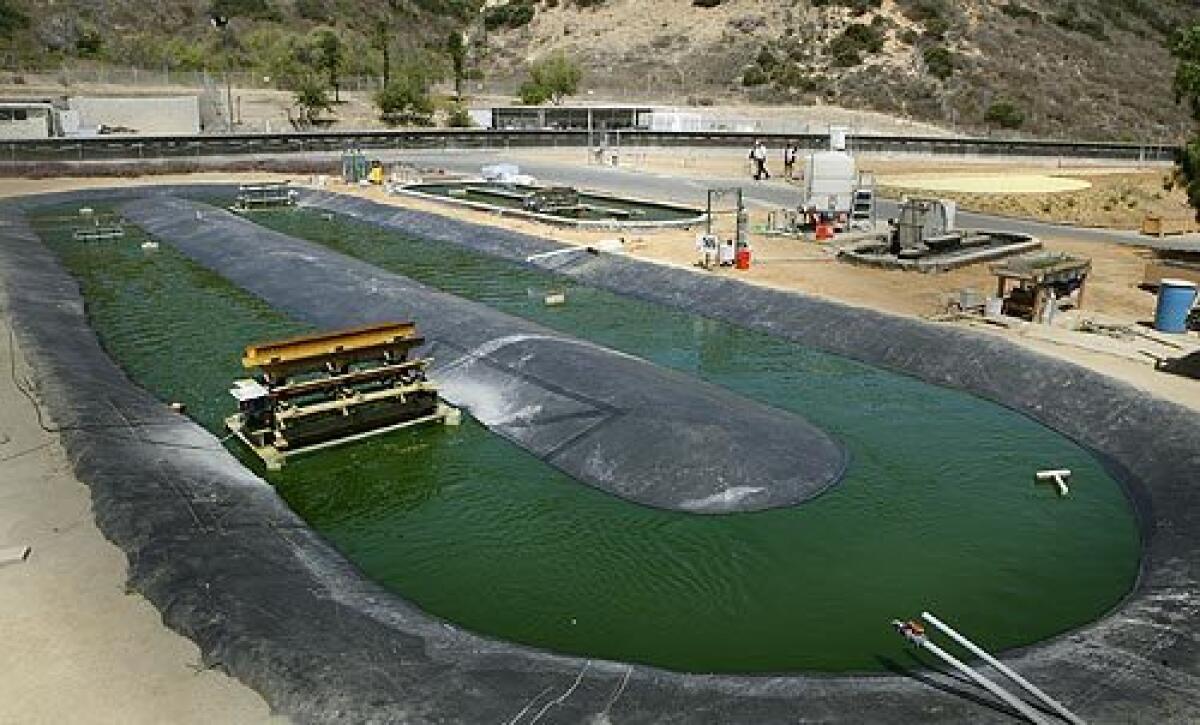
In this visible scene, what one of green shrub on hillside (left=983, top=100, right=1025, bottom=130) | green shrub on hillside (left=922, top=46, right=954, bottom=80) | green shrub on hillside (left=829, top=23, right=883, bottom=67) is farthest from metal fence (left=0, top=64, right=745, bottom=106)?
green shrub on hillside (left=983, top=100, right=1025, bottom=130)

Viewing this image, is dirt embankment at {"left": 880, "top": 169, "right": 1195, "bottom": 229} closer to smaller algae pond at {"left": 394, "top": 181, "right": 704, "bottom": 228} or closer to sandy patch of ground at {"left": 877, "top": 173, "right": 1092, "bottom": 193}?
sandy patch of ground at {"left": 877, "top": 173, "right": 1092, "bottom": 193}

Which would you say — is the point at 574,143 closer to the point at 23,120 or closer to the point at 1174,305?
the point at 23,120

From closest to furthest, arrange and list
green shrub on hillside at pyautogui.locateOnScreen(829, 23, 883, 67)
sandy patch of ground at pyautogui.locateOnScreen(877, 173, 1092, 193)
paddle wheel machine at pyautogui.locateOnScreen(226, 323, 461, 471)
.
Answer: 1. paddle wheel machine at pyautogui.locateOnScreen(226, 323, 461, 471)
2. sandy patch of ground at pyautogui.locateOnScreen(877, 173, 1092, 193)
3. green shrub on hillside at pyautogui.locateOnScreen(829, 23, 883, 67)

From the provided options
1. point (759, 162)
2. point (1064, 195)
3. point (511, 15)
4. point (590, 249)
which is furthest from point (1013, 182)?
point (511, 15)

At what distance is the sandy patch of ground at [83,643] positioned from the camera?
30.3 ft

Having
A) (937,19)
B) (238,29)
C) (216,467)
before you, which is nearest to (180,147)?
(216,467)

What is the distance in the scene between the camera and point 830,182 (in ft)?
113

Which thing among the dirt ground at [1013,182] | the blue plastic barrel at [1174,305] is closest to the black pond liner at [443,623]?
the blue plastic barrel at [1174,305]

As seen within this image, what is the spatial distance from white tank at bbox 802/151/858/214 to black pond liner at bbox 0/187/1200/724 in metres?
15.5

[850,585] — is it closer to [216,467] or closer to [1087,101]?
[216,467]

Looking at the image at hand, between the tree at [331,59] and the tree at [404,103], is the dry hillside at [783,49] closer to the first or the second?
the tree at [331,59]

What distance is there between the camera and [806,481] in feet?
52.0

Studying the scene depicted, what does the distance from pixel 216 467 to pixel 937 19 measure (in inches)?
4034

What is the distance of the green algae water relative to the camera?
12234mm
